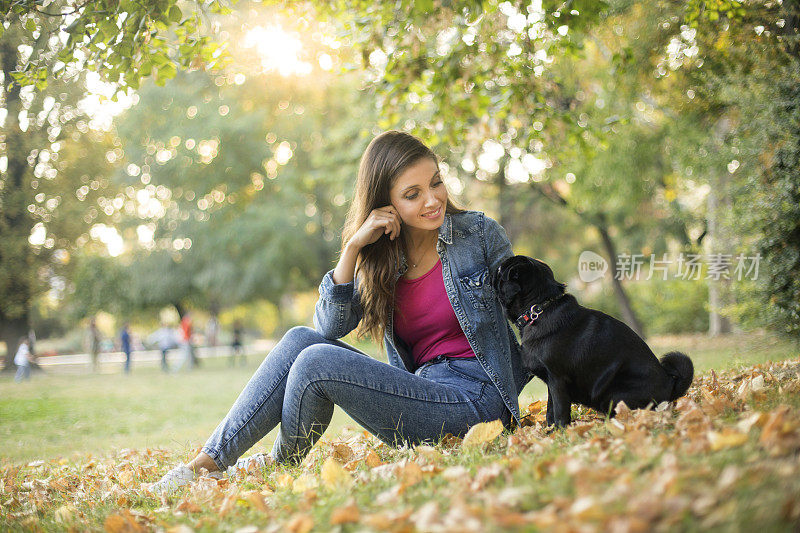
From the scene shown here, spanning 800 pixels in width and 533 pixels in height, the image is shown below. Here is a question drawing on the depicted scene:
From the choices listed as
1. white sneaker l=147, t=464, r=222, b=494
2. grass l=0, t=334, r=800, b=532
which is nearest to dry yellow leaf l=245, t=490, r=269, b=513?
grass l=0, t=334, r=800, b=532

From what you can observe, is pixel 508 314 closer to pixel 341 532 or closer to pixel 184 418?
pixel 341 532

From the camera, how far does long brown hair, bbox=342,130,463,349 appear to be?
11.4 feet

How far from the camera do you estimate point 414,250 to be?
3674 mm

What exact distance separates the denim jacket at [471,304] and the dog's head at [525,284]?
0.17 m

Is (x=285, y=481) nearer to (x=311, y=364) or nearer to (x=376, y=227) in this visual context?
(x=311, y=364)

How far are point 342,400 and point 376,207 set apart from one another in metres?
1.22

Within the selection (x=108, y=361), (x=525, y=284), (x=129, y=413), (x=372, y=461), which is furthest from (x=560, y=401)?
(x=108, y=361)

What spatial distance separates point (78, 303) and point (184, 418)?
19.5 meters

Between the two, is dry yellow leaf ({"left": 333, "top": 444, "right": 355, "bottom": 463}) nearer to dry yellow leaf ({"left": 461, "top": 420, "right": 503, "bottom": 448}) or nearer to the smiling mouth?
dry yellow leaf ({"left": 461, "top": 420, "right": 503, "bottom": 448})

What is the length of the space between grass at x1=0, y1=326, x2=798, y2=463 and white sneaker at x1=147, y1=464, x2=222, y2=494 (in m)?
1.26

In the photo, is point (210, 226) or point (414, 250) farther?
point (210, 226)

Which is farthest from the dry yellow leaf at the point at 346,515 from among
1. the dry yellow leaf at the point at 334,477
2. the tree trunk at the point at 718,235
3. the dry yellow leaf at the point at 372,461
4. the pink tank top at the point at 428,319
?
the tree trunk at the point at 718,235

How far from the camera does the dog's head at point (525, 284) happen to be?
314 centimetres

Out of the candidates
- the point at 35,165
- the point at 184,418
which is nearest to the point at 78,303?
the point at 35,165
